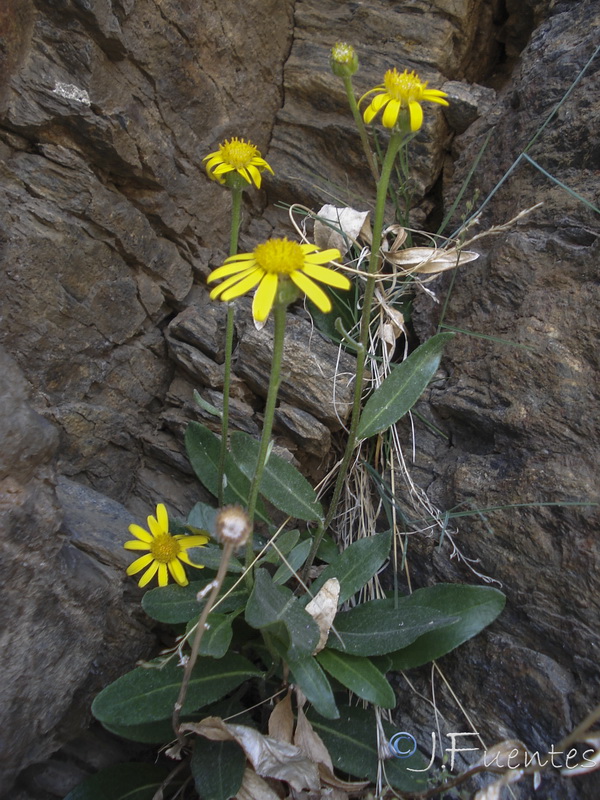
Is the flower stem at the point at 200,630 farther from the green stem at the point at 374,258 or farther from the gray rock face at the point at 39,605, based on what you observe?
the green stem at the point at 374,258

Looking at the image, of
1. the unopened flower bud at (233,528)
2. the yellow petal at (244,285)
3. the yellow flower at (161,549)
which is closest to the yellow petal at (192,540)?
the yellow flower at (161,549)

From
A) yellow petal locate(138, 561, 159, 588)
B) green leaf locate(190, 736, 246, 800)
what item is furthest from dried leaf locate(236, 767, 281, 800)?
yellow petal locate(138, 561, 159, 588)

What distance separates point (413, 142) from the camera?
2.11 meters

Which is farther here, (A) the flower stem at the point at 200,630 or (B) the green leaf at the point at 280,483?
(B) the green leaf at the point at 280,483

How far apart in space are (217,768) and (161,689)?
0.68 ft

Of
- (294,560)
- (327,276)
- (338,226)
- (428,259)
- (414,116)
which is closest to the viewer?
(327,276)

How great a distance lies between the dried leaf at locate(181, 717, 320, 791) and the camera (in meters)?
1.29

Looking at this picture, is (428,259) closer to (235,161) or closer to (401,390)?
(401,390)

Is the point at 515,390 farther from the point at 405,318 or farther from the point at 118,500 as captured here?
the point at 118,500

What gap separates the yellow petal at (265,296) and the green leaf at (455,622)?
78 cm

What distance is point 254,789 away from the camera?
1.36 metres

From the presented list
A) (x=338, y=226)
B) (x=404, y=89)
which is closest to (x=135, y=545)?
(x=338, y=226)

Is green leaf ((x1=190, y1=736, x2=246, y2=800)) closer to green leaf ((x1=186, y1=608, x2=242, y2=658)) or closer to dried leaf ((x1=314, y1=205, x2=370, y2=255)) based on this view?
green leaf ((x1=186, y1=608, x2=242, y2=658))

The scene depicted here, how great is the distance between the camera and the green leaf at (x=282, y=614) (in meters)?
1.26
